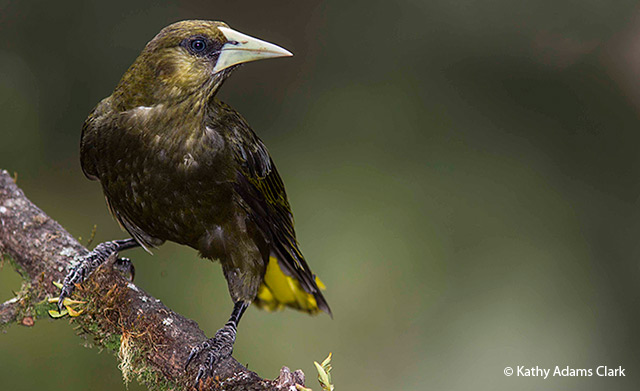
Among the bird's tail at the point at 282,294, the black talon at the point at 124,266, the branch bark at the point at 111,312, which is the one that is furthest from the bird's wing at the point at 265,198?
the black talon at the point at 124,266

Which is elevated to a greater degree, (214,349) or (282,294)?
(282,294)

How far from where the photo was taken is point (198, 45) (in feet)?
8.25

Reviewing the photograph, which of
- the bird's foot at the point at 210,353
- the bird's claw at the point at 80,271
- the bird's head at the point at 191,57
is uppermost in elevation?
the bird's head at the point at 191,57

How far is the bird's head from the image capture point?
2502 mm

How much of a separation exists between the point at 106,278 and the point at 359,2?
3482 millimetres

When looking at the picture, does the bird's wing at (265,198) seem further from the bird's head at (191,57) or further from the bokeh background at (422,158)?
the bokeh background at (422,158)

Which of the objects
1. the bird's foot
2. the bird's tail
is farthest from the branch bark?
the bird's tail

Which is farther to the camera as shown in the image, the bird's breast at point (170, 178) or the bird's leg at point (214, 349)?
the bird's breast at point (170, 178)

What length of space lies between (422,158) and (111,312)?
3.15m

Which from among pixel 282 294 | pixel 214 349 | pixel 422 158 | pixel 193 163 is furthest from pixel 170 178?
pixel 422 158

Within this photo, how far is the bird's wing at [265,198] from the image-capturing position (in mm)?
2748

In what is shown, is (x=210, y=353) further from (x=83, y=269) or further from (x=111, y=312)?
(x=83, y=269)

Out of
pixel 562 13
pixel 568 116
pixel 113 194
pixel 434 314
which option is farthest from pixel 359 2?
pixel 113 194

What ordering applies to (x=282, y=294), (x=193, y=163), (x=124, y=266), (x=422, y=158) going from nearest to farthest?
(x=193, y=163) → (x=124, y=266) → (x=282, y=294) → (x=422, y=158)
